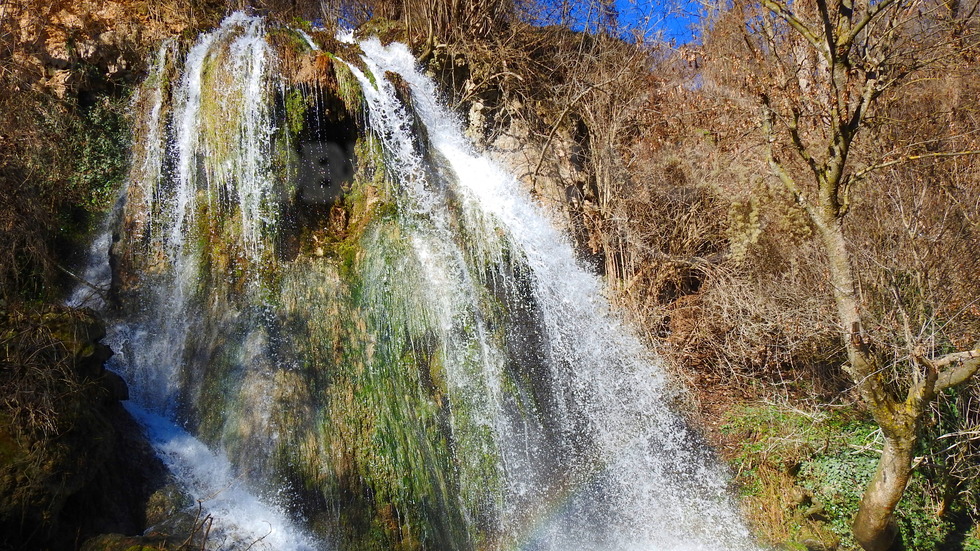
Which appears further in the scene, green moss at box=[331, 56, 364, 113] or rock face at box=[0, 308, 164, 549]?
green moss at box=[331, 56, 364, 113]

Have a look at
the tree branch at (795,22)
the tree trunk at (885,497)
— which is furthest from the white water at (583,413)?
the tree branch at (795,22)

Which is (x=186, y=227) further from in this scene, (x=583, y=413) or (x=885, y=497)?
(x=885, y=497)

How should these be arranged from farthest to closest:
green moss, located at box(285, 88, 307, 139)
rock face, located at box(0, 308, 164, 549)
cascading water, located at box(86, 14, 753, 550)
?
green moss, located at box(285, 88, 307, 139)
cascading water, located at box(86, 14, 753, 550)
rock face, located at box(0, 308, 164, 549)

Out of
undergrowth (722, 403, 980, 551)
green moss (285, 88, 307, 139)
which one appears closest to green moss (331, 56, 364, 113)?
green moss (285, 88, 307, 139)

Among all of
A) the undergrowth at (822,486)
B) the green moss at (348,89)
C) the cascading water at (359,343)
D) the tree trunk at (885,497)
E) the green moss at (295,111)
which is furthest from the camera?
the green moss at (348,89)

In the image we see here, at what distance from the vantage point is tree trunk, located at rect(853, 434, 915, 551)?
4777 mm

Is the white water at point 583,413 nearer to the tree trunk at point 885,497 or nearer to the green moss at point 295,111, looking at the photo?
the green moss at point 295,111

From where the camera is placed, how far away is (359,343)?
6.27 m

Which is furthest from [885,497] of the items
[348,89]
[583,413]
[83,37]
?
[83,37]

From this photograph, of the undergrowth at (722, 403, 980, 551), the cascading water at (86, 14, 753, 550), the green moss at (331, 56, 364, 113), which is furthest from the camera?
the green moss at (331, 56, 364, 113)

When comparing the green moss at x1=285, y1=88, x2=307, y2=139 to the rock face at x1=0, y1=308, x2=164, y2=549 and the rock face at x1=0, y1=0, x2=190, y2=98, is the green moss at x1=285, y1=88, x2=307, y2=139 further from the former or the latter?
the rock face at x1=0, y1=308, x2=164, y2=549

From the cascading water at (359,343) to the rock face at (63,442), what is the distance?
0.47 meters

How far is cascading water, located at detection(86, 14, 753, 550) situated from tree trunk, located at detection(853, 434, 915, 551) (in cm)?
121

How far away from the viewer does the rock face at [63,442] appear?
3.73 meters
